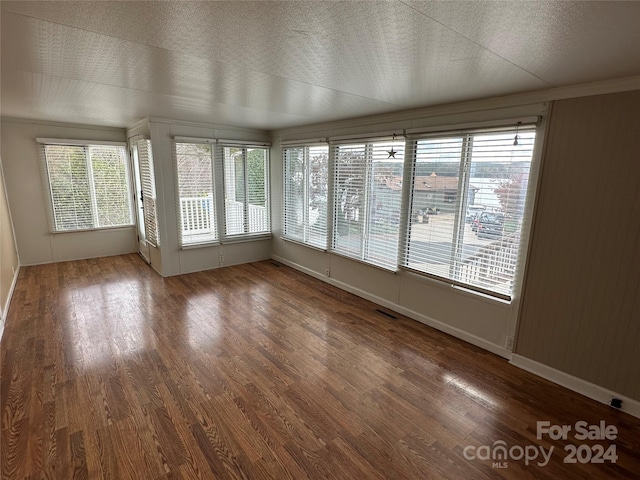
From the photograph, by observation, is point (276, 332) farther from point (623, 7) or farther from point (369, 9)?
point (623, 7)

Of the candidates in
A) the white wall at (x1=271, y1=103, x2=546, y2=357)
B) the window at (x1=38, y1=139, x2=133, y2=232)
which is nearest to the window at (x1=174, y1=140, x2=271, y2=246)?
the white wall at (x1=271, y1=103, x2=546, y2=357)

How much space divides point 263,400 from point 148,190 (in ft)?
13.2

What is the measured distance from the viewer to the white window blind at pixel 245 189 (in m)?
5.24

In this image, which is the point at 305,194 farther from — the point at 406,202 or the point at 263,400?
the point at 263,400

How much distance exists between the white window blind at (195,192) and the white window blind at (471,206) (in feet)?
10.6

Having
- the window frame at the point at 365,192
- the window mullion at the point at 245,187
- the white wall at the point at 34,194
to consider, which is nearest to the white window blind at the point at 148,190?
the white wall at the point at 34,194

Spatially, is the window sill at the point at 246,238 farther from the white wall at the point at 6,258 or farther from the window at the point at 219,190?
the white wall at the point at 6,258

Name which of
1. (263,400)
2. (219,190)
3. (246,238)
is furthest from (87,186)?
(263,400)

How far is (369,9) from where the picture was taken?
1.32m

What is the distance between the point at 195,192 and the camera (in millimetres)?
4949

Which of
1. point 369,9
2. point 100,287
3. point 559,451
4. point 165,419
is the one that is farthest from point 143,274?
point 559,451

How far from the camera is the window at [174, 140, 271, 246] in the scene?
15.9 feet

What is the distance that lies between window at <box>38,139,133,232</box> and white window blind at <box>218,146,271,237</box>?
2148 mm

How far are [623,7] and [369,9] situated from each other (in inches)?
37.9
